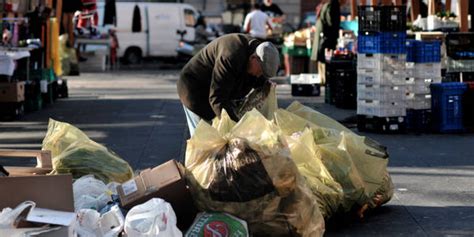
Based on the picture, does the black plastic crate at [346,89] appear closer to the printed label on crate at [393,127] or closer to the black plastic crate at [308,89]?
the black plastic crate at [308,89]

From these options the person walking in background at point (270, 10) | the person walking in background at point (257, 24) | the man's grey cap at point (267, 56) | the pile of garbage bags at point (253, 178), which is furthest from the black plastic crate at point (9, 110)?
the person walking in background at point (270, 10)

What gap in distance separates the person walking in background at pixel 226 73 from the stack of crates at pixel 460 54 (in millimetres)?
6625

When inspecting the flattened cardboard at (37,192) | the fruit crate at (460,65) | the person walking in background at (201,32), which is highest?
Result: the person walking in background at (201,32)

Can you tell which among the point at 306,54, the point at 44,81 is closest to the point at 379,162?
the point at 44,81

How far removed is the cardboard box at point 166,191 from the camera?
7.00 meters

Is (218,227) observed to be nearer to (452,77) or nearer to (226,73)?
(226,73)

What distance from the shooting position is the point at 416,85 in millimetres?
13688

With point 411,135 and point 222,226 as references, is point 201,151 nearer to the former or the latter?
point 222,226

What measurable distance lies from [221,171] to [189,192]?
284 mm

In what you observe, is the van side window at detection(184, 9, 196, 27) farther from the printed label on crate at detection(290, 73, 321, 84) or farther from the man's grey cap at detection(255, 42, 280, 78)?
the man's grey cap at detection(255, 42, 280, 78)

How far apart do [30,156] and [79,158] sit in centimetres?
71

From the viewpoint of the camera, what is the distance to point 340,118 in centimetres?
1558

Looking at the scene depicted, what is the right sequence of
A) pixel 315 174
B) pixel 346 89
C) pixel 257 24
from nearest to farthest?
pixel 315 174
pixel 346 89
pixel 257 24

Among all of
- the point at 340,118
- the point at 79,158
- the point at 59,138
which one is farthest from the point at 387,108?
the point at 79,158
